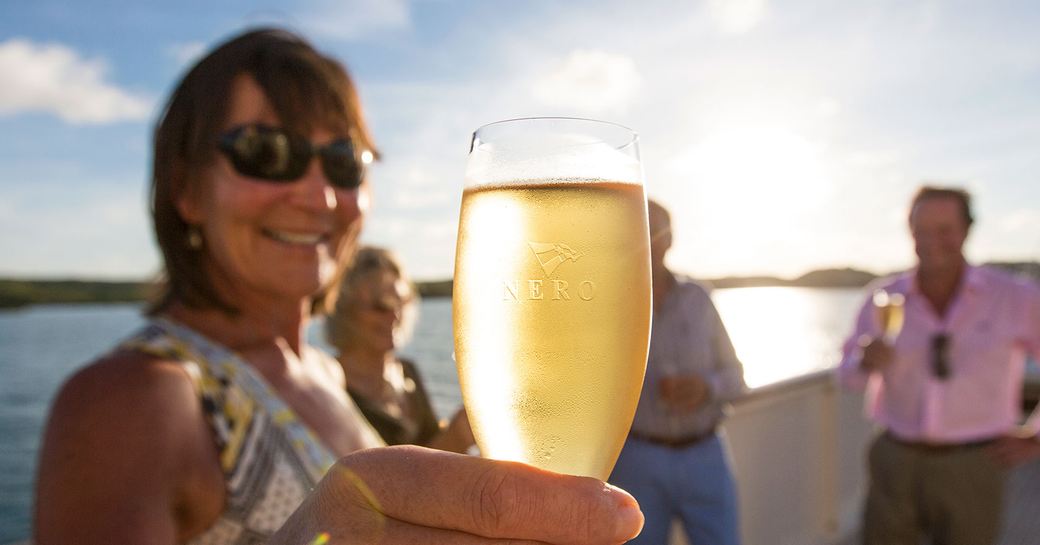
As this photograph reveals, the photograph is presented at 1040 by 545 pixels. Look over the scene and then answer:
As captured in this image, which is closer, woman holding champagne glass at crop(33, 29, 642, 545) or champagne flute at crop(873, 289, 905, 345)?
woman holding champagne glass at crop(33, 29, 642, 545)

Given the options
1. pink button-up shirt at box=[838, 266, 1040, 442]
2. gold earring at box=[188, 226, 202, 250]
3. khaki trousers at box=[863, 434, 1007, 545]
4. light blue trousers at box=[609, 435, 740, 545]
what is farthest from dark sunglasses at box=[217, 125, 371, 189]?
khaki trousers at box=[863, 434, 1007, 545]

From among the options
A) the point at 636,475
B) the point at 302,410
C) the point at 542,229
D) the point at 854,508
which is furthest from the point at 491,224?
the point at 854,508

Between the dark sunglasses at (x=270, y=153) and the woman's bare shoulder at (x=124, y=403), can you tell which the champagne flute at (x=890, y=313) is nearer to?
the dark sunglasses at (x=270, y=153)

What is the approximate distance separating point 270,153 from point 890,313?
379cm

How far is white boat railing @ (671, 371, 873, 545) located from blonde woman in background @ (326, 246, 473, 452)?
6.41 feet

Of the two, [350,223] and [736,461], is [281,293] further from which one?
[736,461]

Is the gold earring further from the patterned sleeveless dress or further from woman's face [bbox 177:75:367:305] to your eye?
the patterned sleeveless dress

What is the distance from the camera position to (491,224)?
2.55 feet

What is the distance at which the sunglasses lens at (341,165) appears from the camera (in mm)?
1699

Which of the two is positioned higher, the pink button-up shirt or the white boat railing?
the pink button-up shirt

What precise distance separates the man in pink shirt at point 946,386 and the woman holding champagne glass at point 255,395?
3.54 meters

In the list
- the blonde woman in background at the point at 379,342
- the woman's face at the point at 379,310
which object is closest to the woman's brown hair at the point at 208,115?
the blonde woman in background at the point at 379,342

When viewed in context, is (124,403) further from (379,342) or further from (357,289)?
(357,289)

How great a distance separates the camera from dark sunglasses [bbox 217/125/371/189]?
157 centimetres
